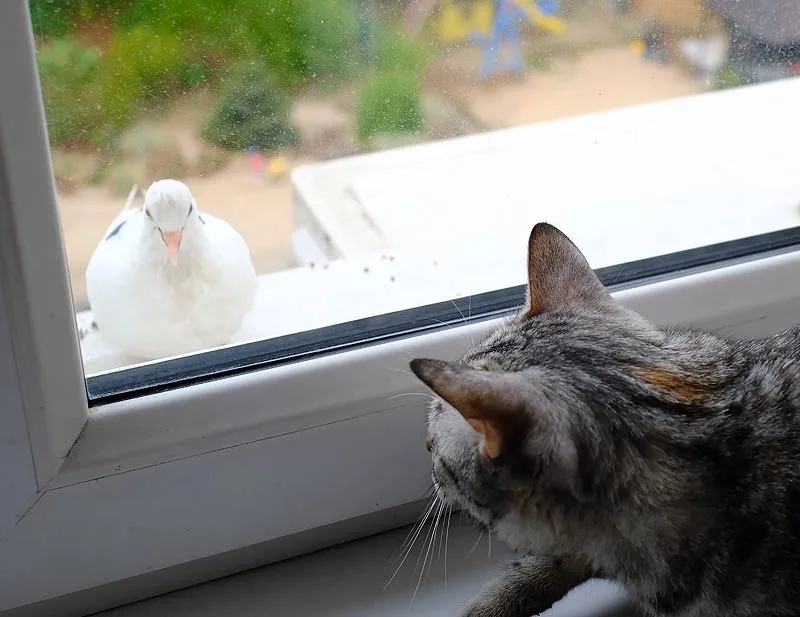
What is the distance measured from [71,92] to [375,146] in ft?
0.83

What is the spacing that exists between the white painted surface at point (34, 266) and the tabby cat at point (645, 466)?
0.25 metres

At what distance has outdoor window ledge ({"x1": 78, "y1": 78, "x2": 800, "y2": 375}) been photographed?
751 mm

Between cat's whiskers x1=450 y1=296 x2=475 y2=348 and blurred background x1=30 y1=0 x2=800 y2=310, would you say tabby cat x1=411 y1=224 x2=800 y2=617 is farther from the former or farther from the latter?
blurred background x1=30 y1=0 x2=800 y2=310

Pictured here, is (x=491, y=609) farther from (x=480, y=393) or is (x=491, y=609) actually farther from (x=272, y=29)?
(x=272, y=29)

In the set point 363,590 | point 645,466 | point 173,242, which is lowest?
point 363,590

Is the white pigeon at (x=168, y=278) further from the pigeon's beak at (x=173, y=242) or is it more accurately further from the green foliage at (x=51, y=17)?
the green foliage at (x=51, y=17)

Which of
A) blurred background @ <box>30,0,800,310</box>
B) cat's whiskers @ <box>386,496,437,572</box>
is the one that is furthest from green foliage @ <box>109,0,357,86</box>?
cat's whiskers @ <box>386,496,437,572</box>

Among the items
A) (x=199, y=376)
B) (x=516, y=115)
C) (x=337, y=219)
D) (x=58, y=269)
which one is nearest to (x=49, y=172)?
(x=58, y=269)

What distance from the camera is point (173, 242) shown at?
2.45 feet

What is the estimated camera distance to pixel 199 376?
2.12ft

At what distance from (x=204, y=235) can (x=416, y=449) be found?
0.83 feet

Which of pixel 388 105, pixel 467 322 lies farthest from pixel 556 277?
pixel 388 105

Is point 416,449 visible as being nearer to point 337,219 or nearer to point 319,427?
point 319,427

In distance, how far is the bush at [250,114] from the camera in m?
0.65
